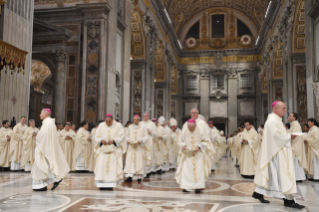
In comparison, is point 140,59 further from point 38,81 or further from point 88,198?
point 88,198

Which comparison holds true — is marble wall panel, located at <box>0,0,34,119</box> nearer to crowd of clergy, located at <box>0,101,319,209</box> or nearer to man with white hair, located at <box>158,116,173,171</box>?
crowd of clergy, located at <box>0,101,319,209</box>

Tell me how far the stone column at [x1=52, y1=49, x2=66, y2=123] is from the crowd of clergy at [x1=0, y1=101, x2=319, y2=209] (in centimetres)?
230

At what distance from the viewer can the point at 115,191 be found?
702cm

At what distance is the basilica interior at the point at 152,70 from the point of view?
21.7 feet

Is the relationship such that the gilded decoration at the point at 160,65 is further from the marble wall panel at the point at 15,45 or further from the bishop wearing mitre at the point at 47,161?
the bishop wearing mitre at the point at 47,161

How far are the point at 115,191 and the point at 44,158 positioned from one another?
1601mm

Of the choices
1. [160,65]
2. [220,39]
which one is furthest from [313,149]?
[220,39]

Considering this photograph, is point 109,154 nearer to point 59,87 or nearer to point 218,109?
point 59,87

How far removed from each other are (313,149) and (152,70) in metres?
13.8

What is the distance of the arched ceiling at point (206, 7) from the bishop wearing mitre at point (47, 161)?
23.2 meters

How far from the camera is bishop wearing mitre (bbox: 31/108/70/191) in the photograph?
6824 millimetres

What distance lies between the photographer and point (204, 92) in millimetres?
33000

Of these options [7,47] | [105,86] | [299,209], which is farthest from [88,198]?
[105,86]

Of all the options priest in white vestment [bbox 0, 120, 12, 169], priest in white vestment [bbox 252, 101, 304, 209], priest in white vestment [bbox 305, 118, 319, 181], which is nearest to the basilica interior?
→ priest in white vestment [bbox 252, 101, 304, 209]
